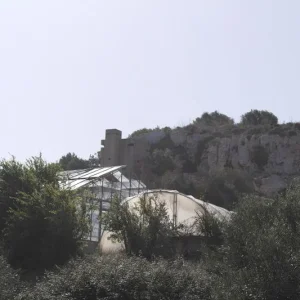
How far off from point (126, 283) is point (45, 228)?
7151 millimetres

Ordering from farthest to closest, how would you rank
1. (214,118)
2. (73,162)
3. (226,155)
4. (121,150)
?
(214,118) < (73,162) < (121,150) < (226,155)

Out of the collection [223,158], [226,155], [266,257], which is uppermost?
[226,155]

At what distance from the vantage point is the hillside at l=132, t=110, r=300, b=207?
50656 millimetres

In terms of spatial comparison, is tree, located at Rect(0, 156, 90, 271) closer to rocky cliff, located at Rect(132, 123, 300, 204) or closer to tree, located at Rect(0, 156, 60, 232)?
tree, located at Rect(0, 156, 60, 232)

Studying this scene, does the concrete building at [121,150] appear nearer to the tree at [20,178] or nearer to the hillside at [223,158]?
the hillside at [223,158]

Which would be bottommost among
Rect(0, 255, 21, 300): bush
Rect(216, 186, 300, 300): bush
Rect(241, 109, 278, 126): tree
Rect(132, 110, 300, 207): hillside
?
Rect(0, 255, 21, 300): bush

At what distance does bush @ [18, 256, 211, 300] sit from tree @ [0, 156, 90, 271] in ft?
15.8

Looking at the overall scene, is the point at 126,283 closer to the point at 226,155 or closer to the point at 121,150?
the point at 226,155

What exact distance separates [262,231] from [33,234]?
10.2 meters

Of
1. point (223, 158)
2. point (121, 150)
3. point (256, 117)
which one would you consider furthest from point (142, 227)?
point (256, 117)

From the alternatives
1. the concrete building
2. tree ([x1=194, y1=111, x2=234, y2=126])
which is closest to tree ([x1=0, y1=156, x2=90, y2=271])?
the concrete building

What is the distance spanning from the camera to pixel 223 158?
57.3 metres

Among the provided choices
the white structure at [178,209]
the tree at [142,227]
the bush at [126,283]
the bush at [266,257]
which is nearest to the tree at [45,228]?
the tree at [142,227]

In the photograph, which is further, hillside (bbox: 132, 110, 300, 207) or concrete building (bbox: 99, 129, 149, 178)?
concrete building (bbox: 99, 129, 149, 178)
